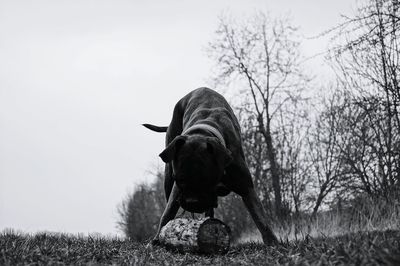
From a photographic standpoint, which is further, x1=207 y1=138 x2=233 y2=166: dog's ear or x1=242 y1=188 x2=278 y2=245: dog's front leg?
x1=242 y1=188 x2=278 y2=245: dog's front leg

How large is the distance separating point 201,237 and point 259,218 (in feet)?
3.55

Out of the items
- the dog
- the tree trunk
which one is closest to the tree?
the tree trunk

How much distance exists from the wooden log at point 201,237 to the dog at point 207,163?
0.21 m

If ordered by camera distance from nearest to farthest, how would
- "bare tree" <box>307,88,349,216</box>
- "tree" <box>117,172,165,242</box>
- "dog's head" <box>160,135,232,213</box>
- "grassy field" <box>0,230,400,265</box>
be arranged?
"grassy field" <box>0,230,400,265</box>, "dog's head" <box>160,135,232,213</box>, "bare tree" <box>307,88,349,216</box>, "tree" <box>117,172,165,242</box>

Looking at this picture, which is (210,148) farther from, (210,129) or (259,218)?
(259,218)

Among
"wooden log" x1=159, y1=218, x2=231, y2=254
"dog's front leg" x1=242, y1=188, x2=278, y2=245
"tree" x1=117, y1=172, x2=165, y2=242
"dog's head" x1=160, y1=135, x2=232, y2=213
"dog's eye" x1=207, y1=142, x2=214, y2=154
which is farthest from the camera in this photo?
"tree" x1=117, y1=172, x2=165, y2=242

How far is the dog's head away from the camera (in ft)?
15.0

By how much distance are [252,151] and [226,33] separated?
16.4 feet

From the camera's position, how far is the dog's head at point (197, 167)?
4582 mm

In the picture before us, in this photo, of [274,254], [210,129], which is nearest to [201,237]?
[274,254]

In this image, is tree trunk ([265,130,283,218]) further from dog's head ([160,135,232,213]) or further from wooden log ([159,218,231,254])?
wooden log ([159,218,231,254])

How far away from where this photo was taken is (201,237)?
442cm

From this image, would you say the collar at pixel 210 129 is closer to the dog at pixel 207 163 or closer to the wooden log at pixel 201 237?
the dog at pixel 207 163

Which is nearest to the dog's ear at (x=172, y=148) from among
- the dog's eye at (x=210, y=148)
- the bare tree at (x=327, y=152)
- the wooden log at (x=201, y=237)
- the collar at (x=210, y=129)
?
the dog's eye at (x=210, y=148)
